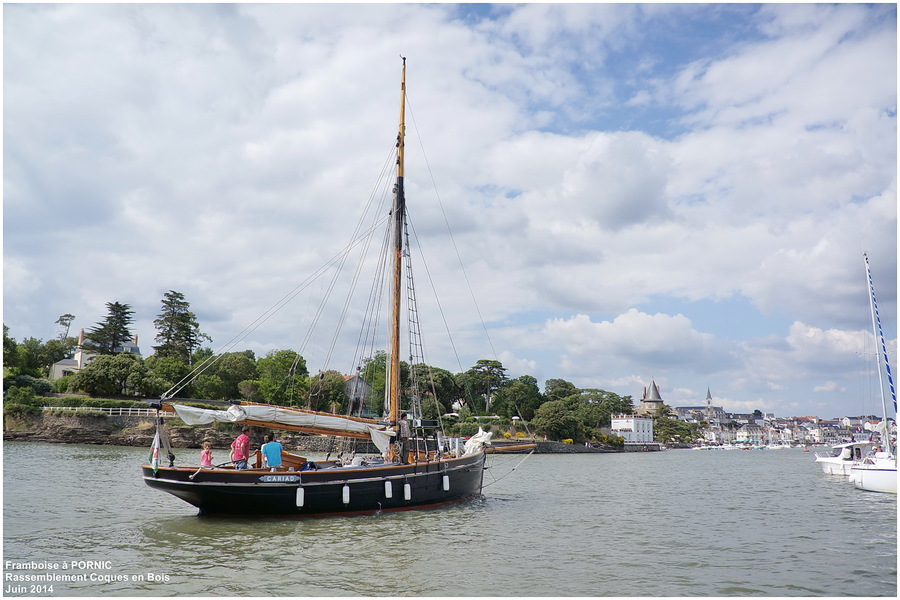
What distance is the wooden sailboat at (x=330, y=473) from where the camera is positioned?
18.9 meters

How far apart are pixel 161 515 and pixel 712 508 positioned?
2112 centimetres

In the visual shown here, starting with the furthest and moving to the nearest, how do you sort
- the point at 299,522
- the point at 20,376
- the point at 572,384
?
the point at 572,384, the point at 20,376, the point at 299,522

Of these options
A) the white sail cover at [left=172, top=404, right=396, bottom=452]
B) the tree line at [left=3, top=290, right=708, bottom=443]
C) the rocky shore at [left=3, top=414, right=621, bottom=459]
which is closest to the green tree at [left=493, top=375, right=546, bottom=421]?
the tree line at [left=3, top=290, right=708, bottom=443]

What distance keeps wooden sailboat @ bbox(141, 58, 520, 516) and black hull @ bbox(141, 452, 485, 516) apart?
0.03 metres

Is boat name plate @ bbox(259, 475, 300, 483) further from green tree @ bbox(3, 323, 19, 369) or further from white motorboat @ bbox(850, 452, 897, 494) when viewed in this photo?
green tree @ bbox(3, 323, 19, 369)

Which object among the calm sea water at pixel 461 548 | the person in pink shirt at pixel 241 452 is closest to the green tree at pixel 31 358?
the calm sea water at pixel 461 548

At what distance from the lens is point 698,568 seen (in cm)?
1492

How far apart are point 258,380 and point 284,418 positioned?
71.9 meters

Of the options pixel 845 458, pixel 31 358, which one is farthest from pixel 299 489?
pixel 31 358

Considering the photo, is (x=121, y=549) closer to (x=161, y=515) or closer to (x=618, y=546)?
(x=161, y=515)

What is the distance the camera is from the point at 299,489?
19.6 m

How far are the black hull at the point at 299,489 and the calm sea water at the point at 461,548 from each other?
1.56ft

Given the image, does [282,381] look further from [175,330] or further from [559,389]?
[559,389]

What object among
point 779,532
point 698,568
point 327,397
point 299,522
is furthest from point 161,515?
point 327,397
